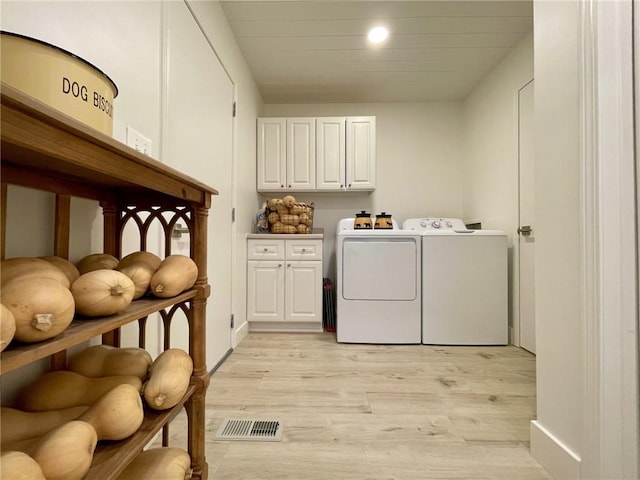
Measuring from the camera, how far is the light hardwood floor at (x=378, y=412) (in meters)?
1.04

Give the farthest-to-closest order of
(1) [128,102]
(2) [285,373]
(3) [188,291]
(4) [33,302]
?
1. (2) [285,373]
2. (1) [128,102]
3. (3) [188,291]
4. (4) [33,302]

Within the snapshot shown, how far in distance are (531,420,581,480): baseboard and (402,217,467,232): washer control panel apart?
76.7 inches

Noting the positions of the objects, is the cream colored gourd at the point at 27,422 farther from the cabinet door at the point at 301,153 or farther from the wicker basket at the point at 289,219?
the cabinet door at the point at 301,153

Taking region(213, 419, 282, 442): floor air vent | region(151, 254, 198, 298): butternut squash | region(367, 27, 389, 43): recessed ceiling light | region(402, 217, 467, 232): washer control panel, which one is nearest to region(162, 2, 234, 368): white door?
region(213, 419, 282, 442): floor air vent

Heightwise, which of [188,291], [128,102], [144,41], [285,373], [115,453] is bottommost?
[285,373]

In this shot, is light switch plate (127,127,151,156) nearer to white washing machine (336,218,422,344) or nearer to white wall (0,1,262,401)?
white wall (0,1,262,401)

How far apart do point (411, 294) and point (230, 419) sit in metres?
1.56

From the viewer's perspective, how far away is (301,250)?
2.62m

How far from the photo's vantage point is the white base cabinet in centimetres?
259

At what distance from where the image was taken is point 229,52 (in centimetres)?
213

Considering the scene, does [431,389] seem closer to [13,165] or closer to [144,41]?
[13,165]

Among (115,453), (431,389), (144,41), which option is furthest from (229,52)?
(431,389)

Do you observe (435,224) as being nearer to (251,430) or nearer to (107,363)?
(251,430)

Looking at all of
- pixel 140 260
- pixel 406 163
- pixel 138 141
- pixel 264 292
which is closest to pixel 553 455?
pixel 140 260
